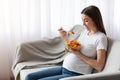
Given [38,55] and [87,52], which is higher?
[87,52]

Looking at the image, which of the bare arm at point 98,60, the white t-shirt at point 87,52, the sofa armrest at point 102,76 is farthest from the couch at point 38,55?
the sofa armrest at point 102,76

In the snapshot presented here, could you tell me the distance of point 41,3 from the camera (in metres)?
3.10

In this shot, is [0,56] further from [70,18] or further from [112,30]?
[112,30]

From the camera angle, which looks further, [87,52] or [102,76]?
[87,52]

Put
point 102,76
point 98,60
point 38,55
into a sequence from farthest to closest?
1. point 38,55
2. point 98,60
3. point 102,76

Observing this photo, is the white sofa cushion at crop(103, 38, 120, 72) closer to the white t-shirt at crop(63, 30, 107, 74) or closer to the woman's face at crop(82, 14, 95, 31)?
the white t-shirt at crop(63, 30, 107, 74)

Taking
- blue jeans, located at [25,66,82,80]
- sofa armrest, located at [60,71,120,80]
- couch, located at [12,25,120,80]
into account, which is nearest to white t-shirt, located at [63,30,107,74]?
blue jeans, located at [25,66,82,80]

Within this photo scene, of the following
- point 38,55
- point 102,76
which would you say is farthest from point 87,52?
point 38,55

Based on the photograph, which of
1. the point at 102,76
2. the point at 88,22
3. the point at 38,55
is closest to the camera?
the point at 102,76

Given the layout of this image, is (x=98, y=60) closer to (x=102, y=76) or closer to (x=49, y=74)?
(x=102, y=76)

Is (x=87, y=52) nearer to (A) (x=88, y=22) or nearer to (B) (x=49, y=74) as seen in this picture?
(A) (x=88, y=22)

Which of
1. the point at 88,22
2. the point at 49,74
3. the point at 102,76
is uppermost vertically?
the point at 88,22

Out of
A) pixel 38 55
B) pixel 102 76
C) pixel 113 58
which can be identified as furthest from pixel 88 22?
pixel 38 55

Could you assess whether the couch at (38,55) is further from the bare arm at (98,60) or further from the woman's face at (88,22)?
the bare arm at (98,60)
